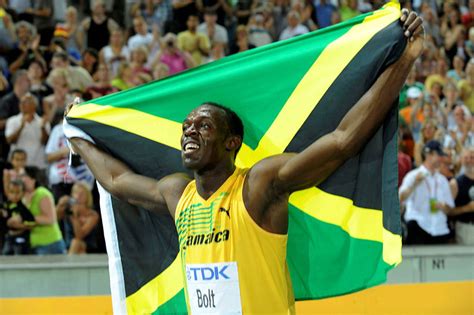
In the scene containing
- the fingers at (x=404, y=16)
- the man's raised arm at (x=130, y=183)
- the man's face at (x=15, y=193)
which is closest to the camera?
the fingers at (x=404, y=16)

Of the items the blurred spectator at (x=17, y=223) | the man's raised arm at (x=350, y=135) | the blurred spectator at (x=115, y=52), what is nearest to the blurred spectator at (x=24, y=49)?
the blurred spectator at (x=115, y=52)

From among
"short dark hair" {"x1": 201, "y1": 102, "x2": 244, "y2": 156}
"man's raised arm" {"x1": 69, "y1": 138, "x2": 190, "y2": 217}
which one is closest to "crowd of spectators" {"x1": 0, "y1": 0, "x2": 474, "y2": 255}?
"man's raised arm" {"x1": 69, "y1": 138, "x2": 190, "y2": 217}

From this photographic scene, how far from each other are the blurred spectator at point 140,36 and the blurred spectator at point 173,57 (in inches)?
10.2

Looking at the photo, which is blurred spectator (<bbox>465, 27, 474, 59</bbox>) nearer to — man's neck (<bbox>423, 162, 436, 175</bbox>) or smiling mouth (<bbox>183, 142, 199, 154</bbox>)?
man's neck (<bbox>423, 162, 436, 175</bbox>)

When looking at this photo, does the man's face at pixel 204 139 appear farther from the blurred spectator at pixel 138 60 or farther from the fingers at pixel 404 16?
the blurred spectator at pixel 138 60

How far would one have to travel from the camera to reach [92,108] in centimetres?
612

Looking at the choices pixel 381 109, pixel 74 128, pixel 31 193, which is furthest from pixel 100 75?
pixel 381 109

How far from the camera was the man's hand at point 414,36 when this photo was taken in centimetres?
498

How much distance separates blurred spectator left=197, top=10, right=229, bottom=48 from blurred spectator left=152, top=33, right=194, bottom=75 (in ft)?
2.58

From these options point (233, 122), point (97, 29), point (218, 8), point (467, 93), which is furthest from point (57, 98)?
point (233, 122)

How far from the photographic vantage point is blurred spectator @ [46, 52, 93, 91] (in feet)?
36.4

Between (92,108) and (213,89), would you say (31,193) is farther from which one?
(213,89)

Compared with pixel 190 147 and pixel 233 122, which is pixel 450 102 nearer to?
pixel 233 122

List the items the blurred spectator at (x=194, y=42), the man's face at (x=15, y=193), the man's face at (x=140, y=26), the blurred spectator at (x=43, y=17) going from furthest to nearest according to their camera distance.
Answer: the blurred spectator at (x=194, y=42), the man's face at (x=140, y=26), the blurred spectator at (x=43, y=17), the man's face at (x=15, y=193)
